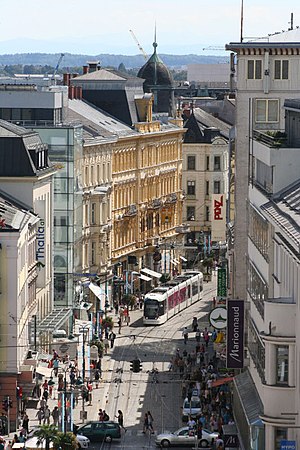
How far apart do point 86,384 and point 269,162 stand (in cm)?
2656

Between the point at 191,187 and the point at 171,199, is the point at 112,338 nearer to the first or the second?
the point at 171,199

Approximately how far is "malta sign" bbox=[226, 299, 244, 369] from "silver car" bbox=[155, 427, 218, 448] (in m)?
7.86

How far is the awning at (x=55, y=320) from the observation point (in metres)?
99.8

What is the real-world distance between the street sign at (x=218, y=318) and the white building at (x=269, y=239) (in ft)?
13.4

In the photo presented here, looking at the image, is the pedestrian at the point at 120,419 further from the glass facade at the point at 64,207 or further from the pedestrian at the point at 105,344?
the glass facade at the point at 64,207

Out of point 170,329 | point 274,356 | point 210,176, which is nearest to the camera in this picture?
point 274,356

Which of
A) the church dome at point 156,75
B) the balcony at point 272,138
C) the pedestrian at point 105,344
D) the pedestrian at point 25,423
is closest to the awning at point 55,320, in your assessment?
the pedestrian at point 105,344

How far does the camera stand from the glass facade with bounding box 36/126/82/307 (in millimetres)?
110312

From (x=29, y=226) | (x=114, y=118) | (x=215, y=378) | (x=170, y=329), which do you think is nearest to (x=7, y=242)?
(x=29, y=226)

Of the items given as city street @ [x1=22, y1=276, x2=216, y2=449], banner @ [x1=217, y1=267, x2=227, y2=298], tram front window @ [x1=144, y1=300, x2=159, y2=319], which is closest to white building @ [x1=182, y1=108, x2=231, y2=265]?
city street @ [x1=22, y1=276, x2=216, y2=449]

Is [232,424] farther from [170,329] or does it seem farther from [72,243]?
[170,329]

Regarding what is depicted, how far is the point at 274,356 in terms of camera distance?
58656mm

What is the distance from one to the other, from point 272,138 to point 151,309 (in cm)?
5257

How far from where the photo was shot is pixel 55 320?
339 feet
